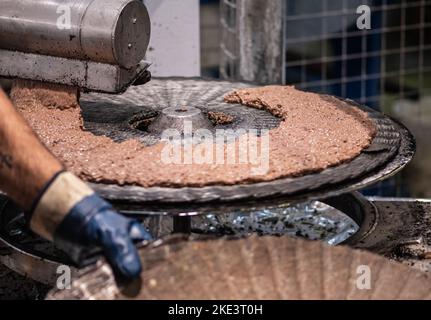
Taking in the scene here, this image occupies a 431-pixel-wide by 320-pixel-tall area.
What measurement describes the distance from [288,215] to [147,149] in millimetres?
1133

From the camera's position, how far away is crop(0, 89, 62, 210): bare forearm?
206cm

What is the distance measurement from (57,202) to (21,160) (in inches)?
5.9

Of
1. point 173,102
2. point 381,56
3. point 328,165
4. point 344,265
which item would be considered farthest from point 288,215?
point 381,56

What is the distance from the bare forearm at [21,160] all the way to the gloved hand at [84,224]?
3 cm

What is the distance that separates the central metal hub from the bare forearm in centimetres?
81

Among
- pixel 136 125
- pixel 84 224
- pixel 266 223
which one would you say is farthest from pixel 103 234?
pixel 266 223

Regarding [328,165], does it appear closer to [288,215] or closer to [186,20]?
[288,215]

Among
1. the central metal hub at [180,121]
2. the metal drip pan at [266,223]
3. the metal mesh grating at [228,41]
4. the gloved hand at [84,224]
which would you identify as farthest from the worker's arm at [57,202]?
the metal mesh grating at [228,41]

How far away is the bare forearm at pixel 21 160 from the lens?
2.06 m

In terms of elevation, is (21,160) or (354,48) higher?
(354,48)

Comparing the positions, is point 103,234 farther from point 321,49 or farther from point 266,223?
point 321,49

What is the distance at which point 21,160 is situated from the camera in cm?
208

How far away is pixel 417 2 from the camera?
5.46 m

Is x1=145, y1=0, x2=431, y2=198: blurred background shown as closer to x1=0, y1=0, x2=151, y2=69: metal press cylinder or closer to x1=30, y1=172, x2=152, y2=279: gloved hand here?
x1=0, y1=0, x2=151, y2=69: metal press cylinder
